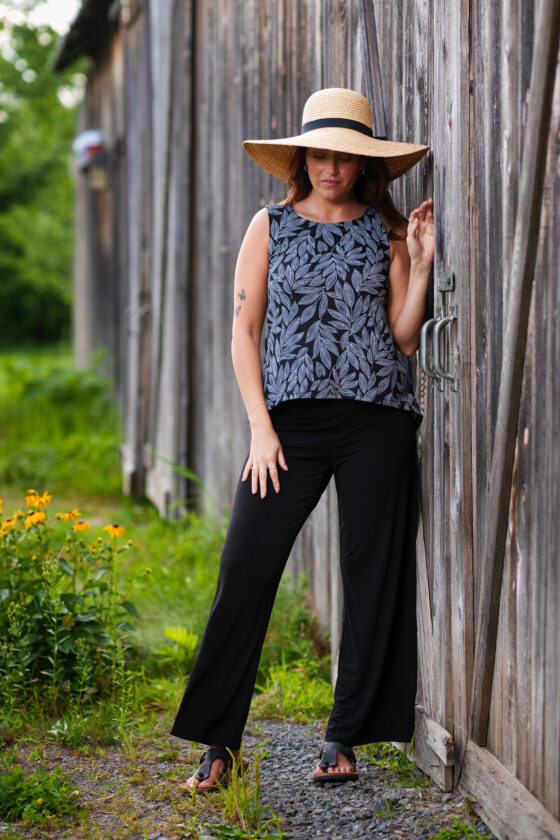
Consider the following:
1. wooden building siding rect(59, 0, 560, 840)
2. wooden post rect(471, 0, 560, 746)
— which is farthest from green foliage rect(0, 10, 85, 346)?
wooden post rect(471, 0, 560, 746)

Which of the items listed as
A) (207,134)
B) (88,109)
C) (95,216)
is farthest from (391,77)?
(88,109)

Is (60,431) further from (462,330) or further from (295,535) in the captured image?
(462,330)

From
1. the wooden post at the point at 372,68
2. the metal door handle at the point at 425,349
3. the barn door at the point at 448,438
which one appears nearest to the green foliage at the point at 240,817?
the barn door at the point at 448,438

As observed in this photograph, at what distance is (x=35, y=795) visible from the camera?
2.81 m

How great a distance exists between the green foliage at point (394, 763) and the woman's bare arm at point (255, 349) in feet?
3.32

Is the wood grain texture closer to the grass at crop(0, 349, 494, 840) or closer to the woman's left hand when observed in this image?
the grass at crop(0, 349, 494, 840)

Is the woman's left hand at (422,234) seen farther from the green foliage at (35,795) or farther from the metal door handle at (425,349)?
the green foliage at (35,795)

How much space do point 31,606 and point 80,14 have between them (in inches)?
342

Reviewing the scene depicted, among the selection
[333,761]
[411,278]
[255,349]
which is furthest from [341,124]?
[333,761]

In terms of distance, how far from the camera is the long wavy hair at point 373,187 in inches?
120

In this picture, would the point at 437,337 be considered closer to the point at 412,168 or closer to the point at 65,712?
the point at 412,168

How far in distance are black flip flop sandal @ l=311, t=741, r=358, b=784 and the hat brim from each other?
1835mm

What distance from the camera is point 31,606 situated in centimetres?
357

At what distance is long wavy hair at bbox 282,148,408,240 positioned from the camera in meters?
3.04
